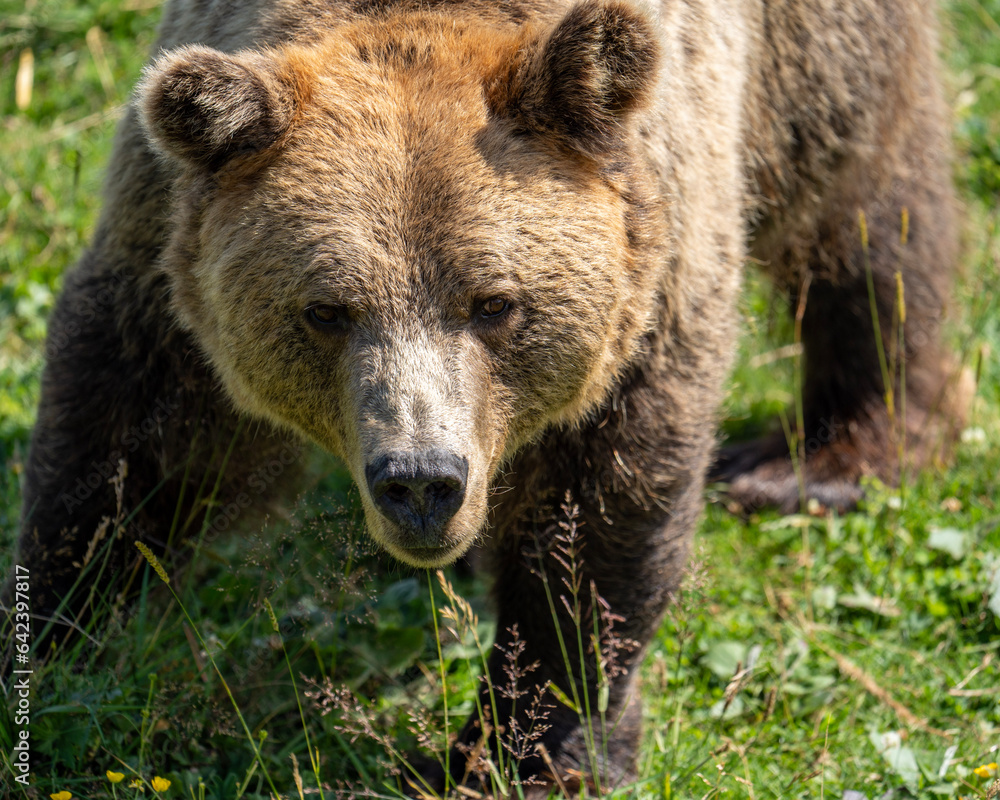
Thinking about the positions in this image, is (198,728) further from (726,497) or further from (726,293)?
(726,497)

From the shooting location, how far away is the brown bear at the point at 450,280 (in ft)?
9.83

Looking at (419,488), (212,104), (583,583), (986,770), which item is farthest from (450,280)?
(986,770)

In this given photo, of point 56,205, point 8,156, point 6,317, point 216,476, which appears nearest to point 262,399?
point 216,476

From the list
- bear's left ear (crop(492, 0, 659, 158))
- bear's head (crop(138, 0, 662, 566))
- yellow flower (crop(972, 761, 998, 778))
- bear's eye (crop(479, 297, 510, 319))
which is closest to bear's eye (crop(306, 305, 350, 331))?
bear's head (crop(138, 0, 662, 566))

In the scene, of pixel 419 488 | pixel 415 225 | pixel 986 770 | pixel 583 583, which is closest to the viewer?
pixel 419 488

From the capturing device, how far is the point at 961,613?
15.6 feet

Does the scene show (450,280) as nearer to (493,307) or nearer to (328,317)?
(493,307)

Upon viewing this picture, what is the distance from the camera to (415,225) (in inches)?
118

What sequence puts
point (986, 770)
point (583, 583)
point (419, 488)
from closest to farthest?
point (419, 488) < point (986, 770) < point (583, 583)

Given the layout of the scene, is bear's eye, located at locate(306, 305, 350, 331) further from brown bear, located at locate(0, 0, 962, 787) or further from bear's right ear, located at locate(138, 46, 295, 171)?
bear's right ear, located at locate(138, 46, 295, 171)

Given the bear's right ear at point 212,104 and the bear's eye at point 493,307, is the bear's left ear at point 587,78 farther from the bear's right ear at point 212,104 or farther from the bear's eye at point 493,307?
the bear's right ear at point 212,104

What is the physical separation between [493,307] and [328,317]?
1.48 feet

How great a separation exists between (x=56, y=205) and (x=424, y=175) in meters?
4.09

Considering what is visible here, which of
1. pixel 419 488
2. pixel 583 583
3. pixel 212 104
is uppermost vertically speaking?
pixel 212 104
